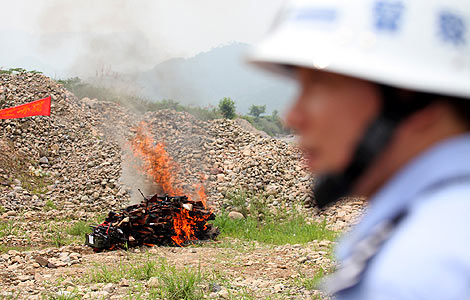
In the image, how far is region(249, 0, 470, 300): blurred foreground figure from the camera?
1.71ft

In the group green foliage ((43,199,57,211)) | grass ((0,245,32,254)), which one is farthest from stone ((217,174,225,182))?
grass ((0,245,32,254))

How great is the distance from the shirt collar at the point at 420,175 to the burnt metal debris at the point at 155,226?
5.54 meters

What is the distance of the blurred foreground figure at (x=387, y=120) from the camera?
52 cm

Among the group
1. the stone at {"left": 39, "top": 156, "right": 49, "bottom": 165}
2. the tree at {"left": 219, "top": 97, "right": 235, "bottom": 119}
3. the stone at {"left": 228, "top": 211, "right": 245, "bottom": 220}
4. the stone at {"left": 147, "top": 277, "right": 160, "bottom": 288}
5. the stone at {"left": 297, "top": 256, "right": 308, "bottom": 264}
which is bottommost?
the stone at {"left": 147, "top": 277, "right": 160, "bottom": 288}

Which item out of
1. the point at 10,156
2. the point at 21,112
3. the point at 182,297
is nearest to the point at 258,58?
the point at 182,297

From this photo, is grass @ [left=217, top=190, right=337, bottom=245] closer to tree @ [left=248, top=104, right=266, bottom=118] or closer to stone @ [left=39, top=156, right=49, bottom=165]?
stone @ [left=39, top=156, right=49, bottom=165]

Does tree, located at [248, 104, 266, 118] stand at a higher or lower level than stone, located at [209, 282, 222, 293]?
higher

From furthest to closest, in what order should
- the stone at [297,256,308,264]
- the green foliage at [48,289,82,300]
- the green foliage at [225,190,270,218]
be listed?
1. the green foliage at [225,190,270,218]
2. the stone at [297,256,308,264]
3. the green foliage at [48,289,82,300]

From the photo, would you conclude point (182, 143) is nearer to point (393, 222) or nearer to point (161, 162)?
point (161, 162)

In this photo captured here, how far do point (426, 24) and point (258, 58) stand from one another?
0.77ft

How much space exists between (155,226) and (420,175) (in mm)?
5876

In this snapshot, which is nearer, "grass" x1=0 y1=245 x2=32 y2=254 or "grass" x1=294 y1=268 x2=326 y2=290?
"grass" x1=294 y1=268 x2=326 y2=290

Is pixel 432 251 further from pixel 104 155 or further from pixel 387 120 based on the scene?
pixel 104 155

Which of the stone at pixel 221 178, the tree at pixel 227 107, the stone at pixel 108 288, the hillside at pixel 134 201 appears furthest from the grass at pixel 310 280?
the tree at pixel 227 107
